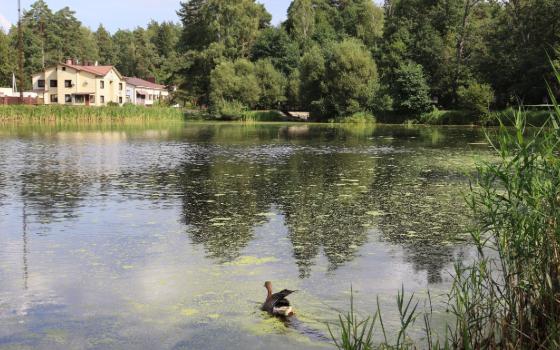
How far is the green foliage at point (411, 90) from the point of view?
58781mm

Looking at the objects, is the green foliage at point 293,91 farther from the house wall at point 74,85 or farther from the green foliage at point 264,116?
the house wall at point 74,85

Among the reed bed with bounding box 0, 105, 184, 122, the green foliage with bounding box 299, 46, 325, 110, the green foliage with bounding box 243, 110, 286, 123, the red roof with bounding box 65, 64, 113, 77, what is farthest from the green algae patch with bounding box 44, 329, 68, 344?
the red roof with bounding box 65, 64, 113, 77

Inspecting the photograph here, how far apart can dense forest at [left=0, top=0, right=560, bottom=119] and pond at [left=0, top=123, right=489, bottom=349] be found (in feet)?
103

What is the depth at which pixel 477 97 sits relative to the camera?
52875 mm

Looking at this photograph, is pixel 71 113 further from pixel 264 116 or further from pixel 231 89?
pixel 264 116

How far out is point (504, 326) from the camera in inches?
180

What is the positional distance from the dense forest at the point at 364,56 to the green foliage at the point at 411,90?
115 mm

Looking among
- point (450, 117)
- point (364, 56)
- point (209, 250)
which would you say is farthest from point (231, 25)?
point (209, 250)

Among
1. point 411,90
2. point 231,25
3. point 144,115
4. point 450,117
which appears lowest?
point 144,115

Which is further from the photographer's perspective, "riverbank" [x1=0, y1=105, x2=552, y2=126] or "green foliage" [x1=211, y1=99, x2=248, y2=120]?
"green foliage" [x1=211, y1=99, x2=248, y2=120]

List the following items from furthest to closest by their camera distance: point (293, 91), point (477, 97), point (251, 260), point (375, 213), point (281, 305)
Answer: point (293, 91) < point (477, 97) < point (375, 213) < point (251, 260) < point (281, 305)

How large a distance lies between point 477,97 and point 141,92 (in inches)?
2452

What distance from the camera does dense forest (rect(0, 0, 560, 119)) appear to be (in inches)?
2110

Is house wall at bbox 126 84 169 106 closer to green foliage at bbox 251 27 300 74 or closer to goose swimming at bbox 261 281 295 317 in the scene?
green foliage at bbox 251 27 300 74
